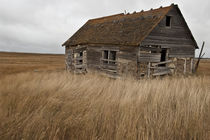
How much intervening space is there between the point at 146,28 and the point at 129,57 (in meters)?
2.44

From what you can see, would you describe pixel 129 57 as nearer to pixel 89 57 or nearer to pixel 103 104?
pixel 89 57

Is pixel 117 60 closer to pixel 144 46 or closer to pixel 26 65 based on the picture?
pixel 144 46

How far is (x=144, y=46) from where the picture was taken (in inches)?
437

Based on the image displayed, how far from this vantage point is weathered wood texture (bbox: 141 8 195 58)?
1158 cm

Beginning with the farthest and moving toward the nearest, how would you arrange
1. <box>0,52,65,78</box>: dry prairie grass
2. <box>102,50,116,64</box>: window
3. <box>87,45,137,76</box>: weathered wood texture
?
1. <box>0,52,65,78</box>: dry prairie grass
2. <box>102,50,116,64</box>: window
3. <box>87,45,137,76</box>: weathered wood texture

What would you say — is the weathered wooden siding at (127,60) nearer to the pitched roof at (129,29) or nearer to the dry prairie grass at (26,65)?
the pitched roof at (129,29)

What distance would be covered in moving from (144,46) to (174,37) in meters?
3.32

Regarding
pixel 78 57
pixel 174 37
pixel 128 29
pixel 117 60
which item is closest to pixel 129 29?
pixel 128 29

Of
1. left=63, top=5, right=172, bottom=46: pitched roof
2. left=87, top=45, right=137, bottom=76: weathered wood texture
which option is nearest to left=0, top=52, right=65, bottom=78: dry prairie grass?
left=87, top=45, right=137, bottom=76: weathered wood texture

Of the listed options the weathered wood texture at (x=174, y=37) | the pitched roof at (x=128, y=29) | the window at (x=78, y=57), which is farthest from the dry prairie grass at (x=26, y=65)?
the weathered wood texture at (x=174, y=37)

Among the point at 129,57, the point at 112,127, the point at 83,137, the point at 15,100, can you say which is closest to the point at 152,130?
the point at 112,127

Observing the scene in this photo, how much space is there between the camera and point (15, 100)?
291 cm

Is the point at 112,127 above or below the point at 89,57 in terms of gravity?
below

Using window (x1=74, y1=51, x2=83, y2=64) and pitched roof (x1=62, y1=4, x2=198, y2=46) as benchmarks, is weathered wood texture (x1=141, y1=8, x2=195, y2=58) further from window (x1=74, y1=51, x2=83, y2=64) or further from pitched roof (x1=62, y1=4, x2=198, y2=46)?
window (x1=74, y1=51, x2=83, y2=64)
